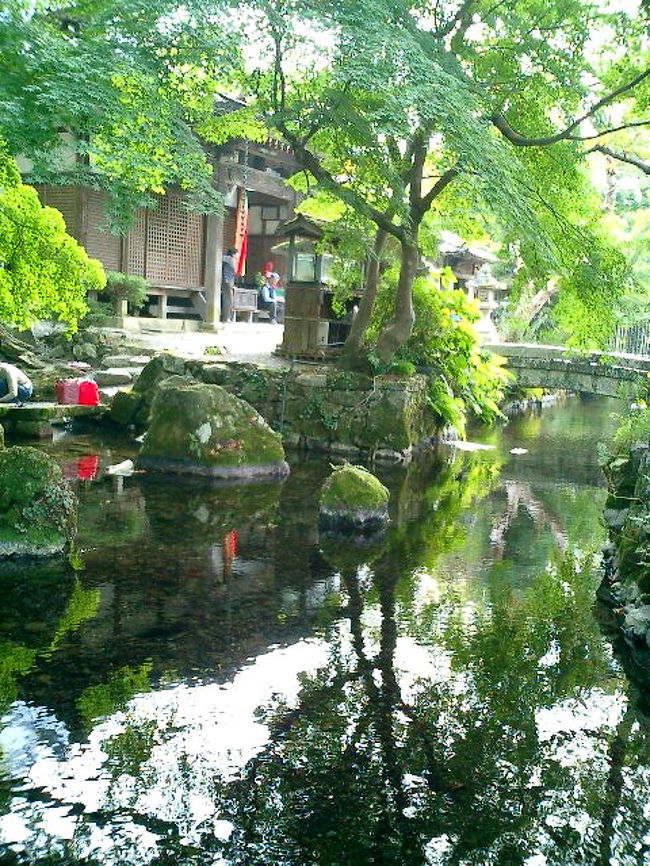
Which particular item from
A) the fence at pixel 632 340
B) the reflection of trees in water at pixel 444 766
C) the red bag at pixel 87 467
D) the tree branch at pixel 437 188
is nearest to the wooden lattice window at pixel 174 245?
the tree branch at pixel 437 188

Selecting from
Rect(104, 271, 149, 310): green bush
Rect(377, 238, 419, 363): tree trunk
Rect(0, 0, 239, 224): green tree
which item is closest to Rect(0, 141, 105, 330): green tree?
Rect(0, 0, 239, 224): green tree

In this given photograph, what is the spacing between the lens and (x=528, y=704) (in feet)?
26.1

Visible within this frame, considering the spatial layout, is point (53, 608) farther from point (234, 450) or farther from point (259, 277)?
point (259, 277)

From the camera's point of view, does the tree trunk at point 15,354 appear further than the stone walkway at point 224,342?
No

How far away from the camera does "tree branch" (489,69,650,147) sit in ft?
56.5

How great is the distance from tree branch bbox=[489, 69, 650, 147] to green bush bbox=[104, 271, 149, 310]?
1210 cm

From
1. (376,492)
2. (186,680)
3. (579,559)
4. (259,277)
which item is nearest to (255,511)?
(376,492)

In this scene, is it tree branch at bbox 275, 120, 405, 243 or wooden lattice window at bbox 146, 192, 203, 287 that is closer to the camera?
tree branch at bbox 275, 120, 405, 243

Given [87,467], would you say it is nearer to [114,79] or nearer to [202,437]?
[202,437]

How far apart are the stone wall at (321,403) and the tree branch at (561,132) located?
6.24 meters

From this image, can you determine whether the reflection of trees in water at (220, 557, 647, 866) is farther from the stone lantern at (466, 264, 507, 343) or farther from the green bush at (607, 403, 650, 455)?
the stone lantern at (466, 264, 507, 343)

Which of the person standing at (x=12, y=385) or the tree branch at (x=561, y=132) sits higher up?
the tree branch at (x=561, y=132)

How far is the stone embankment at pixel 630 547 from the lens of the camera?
9.69m

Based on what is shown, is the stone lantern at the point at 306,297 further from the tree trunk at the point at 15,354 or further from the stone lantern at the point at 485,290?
the stone lantern at the point at 485,290
